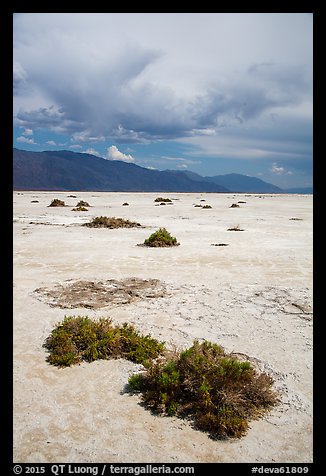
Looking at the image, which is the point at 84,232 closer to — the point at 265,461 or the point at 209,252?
the point at 209,252

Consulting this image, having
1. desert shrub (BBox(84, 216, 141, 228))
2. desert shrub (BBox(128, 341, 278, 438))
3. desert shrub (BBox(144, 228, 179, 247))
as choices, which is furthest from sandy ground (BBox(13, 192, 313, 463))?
desert shrub (BBox(84, 216, 141, 228))

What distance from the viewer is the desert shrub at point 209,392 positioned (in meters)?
4.25

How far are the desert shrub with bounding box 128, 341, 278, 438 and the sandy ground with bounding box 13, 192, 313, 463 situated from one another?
0.50 ft

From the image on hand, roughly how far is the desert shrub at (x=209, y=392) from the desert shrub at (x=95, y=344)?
746 millimetres

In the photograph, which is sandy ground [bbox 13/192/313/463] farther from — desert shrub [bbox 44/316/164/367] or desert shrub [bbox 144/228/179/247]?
desert shrub [bbox 144/228/179/247]

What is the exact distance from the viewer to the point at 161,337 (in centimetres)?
667

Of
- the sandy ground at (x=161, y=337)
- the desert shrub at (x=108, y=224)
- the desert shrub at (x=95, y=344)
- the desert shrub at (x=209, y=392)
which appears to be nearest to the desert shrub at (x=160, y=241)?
the sandy ground at (x=161, y=337)

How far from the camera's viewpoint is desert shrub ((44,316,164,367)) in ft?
19.2

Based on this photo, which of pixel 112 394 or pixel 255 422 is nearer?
pixel 255 422
